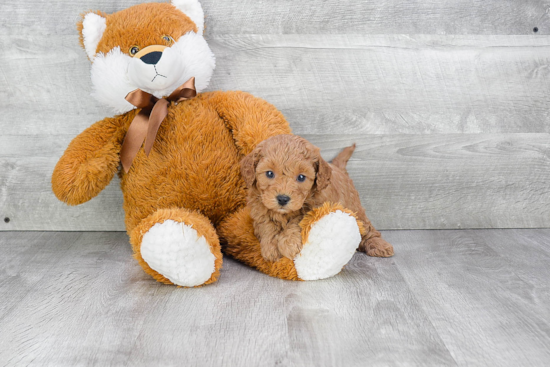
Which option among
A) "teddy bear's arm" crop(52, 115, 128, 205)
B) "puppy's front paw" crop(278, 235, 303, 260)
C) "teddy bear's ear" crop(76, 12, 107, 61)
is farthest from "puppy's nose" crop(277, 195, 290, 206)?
"teddy bear's ear" crop(76, 12, 107, 61)

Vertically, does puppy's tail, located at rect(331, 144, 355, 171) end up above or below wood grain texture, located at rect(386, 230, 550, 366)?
above

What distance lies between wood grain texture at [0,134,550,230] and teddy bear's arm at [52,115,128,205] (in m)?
0.26

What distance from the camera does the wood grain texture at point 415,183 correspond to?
147 centimetres

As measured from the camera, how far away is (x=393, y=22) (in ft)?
4.67

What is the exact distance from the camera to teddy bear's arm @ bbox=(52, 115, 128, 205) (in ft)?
3.81

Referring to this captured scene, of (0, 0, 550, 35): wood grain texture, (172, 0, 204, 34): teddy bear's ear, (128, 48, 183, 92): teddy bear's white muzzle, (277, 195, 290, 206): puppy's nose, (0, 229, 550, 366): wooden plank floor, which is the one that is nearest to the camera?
(0, 229, 550, 366): wooden plank floor

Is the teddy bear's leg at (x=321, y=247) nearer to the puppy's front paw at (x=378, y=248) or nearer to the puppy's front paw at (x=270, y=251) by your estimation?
the puppy's front paw at (x=270, y=251)

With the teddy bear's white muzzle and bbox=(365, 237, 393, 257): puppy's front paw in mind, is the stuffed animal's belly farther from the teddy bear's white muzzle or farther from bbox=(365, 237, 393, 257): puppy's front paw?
bbox=(365, 237, 393, 257): puppy's front paw

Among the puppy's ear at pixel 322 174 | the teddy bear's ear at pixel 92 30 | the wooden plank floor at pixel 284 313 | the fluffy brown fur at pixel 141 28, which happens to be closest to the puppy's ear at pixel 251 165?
the puppy's ear at pixel 322 174

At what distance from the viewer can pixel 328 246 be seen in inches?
41.4

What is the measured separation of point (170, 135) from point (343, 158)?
1.59 feet

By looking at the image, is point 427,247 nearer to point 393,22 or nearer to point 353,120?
point 353,120

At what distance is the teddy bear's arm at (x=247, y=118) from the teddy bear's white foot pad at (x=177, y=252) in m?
0.28

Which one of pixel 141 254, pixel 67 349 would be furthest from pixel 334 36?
pixel 67 349
